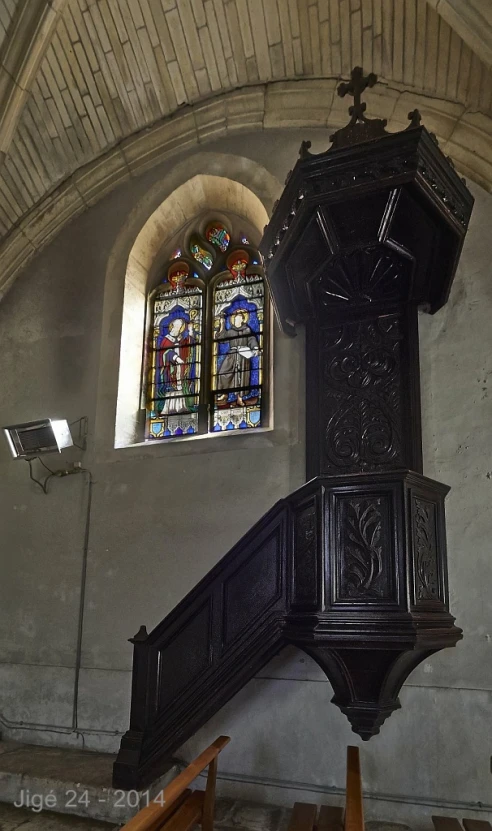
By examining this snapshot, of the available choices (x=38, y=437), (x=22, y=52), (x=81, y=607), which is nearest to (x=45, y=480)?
(x=38, y=437)

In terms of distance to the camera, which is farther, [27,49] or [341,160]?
[27,49]

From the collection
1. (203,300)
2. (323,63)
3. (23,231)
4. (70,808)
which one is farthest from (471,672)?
(23,231)

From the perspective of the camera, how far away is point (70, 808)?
13.8 feet

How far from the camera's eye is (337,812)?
380cm

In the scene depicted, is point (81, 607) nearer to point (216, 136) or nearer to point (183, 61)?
point (216, 136)

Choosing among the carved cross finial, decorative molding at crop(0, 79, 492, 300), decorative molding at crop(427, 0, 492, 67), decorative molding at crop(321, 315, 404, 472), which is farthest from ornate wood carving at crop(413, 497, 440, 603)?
decorative molding at crop(427, 0, 492, 67)

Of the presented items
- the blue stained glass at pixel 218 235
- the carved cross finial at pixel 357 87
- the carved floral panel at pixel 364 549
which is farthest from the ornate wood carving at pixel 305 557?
the blue stained glass at pixel 218 235

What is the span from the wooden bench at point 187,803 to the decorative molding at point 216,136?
4445mm

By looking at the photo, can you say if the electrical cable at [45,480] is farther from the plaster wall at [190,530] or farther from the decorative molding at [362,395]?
the decorative molding at [362,395]

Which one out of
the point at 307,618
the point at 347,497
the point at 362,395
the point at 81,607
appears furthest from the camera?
the point at 81,607

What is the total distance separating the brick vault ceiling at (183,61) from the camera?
17.1ft

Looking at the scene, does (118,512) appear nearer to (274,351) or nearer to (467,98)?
(274,351)

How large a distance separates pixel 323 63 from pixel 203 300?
7.62 ft

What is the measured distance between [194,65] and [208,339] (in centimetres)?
254
